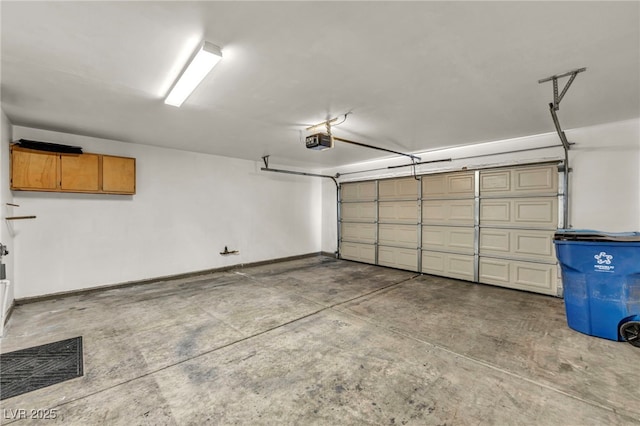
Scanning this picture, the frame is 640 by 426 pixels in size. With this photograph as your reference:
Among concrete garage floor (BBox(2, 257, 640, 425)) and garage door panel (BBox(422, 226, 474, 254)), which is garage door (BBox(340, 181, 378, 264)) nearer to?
garage door panel (BBox(422, 226, 474, 254))

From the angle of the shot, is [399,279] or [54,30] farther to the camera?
[399,279]

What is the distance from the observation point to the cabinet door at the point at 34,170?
359cm

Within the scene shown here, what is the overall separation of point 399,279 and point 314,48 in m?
4.51

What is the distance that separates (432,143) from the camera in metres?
4.97

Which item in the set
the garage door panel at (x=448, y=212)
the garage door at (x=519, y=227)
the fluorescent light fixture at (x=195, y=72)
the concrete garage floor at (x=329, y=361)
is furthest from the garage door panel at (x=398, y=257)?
the fluorescent light fixture at (x=195, y=72)

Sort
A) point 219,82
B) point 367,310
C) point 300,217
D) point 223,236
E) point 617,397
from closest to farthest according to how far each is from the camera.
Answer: point 617,397
point 219,82
point 367,310
point 223,236
point 300,217

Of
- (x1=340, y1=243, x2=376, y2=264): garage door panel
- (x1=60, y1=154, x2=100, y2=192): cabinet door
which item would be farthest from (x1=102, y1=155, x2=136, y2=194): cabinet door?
(x1=340, y1=243, x2=376, y2=264): garage door panel

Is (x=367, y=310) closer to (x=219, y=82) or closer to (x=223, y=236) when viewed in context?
(x=219, y=82)

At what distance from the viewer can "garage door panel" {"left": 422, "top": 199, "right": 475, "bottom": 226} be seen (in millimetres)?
5160

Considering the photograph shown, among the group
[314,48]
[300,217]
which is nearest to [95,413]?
[314,48]

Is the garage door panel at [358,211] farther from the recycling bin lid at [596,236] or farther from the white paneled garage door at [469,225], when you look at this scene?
the recycling bin lid at [596,236]

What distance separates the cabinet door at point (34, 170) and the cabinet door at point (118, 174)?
57 centimetres

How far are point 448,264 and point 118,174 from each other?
6318 millimetres

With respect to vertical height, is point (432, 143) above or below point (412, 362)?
above
